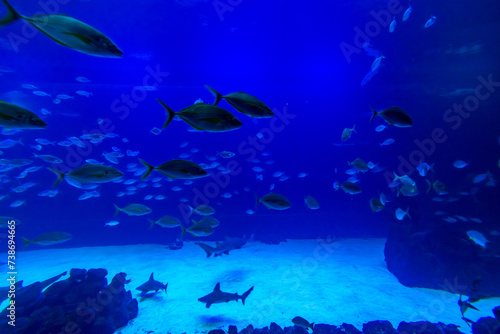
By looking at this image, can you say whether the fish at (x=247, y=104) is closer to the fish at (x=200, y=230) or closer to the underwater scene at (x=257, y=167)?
the underwater scene at (x=257, y=167)

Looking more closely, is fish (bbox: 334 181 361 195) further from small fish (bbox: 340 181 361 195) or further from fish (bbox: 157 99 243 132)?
fish (bbox: 157 99 243 132)

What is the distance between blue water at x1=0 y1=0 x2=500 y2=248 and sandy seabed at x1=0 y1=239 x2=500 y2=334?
4.18m

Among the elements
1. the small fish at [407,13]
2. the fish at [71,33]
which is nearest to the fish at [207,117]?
the fish at [71,33]

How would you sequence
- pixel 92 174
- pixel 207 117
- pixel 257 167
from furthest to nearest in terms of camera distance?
pixel 257 167 < pixel 92 174 < pixel 207 117

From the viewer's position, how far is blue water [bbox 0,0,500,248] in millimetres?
11297

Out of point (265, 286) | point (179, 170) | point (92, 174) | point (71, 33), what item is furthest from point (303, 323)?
point (71, 33)

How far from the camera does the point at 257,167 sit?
14.2 metres

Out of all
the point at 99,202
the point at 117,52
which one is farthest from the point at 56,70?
the point at 117,52

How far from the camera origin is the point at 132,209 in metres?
5.45

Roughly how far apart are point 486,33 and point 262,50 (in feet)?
37.6

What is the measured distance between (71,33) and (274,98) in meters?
22.0

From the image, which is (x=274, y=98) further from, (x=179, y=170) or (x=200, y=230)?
(x=179, y=170)

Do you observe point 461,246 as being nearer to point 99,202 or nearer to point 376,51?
point 376,51

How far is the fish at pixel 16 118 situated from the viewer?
2332 mm
